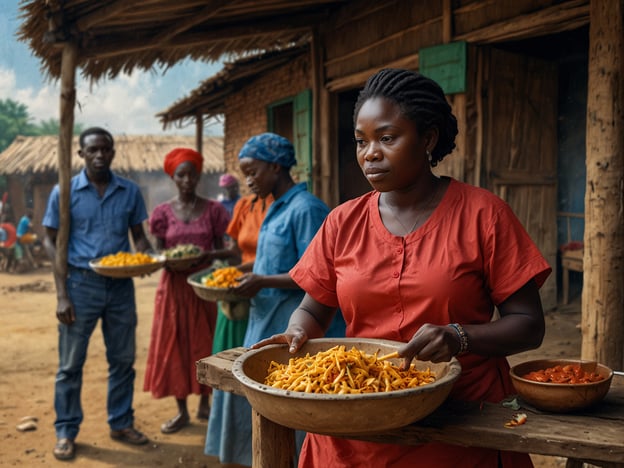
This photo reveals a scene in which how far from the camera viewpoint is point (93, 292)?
182 inches

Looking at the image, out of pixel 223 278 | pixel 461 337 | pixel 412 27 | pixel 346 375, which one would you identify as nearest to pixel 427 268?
pixel 461 337

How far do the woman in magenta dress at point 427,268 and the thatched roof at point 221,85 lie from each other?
262 inches

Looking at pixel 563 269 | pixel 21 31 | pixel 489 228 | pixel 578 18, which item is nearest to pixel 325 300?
pixel 489 228

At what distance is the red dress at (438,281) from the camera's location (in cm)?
172

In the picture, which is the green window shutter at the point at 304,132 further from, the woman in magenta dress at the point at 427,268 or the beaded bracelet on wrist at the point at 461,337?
the beaded bracelet on wrist at the point at 461,337

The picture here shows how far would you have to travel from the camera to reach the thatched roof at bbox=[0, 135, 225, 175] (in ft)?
62.1

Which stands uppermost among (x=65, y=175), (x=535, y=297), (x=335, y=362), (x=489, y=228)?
(x=65, y=175)

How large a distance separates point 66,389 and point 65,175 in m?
1.68

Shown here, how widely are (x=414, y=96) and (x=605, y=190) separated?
240 centimetres

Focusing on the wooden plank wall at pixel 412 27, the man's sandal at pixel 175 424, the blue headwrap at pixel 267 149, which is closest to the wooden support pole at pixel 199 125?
the wooden plank wall at pixel 412 27

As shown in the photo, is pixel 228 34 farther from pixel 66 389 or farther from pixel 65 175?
pixel 66 389

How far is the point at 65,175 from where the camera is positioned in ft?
15.8

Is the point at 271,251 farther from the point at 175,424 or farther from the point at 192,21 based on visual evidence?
the point at 192,21

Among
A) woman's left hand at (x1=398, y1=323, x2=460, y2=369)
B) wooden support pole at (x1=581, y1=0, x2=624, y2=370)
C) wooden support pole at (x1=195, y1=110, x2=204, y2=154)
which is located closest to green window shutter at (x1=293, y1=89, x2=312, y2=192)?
wooden support pole at (x1=581, y1=0, x2=624, y2=370)
